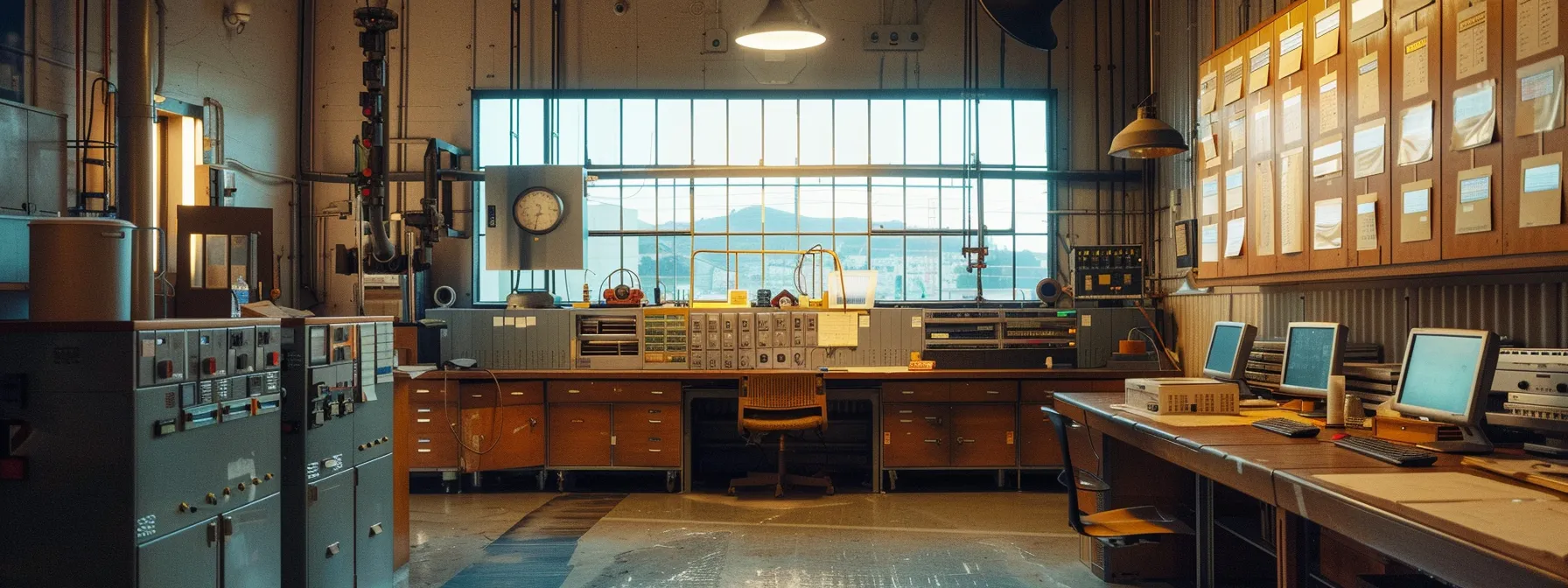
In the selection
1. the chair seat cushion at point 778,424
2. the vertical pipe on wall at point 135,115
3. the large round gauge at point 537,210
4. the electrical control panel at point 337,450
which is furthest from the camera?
the large round gauge at point 537,210

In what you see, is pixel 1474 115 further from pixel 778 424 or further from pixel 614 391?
pixel 614 391

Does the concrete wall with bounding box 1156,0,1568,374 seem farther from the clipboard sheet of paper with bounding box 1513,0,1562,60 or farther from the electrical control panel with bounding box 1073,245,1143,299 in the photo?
the clipboard sheet of paper with bounding box 1513,0,1562,60

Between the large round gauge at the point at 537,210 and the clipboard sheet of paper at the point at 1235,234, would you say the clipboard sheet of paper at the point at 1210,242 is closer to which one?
the clipboard sheet of paper at the point at 1235,234

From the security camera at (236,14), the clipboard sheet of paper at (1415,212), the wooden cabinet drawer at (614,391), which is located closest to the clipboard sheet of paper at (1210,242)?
the clipboard sheet of paper at (1415,212)

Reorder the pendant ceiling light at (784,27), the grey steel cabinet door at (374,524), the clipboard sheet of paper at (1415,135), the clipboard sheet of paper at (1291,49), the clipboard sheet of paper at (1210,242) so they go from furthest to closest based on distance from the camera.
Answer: the pendant ceiling light at (784,27) < the clipboard sheet of paper at (1210,242) < the clipboard sheet of paper at (1291,49) < the grey steel cabinet door at (374,524) < the clipboard sheet of paper at (1415,135)

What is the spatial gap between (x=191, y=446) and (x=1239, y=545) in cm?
395

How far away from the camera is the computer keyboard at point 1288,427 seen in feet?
10.8

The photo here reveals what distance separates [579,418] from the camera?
6652 mm

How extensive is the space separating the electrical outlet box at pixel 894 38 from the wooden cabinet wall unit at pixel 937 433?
2882 mm

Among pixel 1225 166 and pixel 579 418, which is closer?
pixel 1225 166

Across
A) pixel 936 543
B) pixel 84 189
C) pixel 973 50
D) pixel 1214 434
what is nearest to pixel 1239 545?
pixel 1214 434

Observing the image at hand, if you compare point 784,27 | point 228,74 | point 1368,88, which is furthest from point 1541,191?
point 228,74

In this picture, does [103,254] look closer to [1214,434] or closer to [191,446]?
[191,446]

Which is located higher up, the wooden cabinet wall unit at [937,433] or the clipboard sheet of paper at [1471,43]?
the clipboard sheet of paper at [1471,43]
